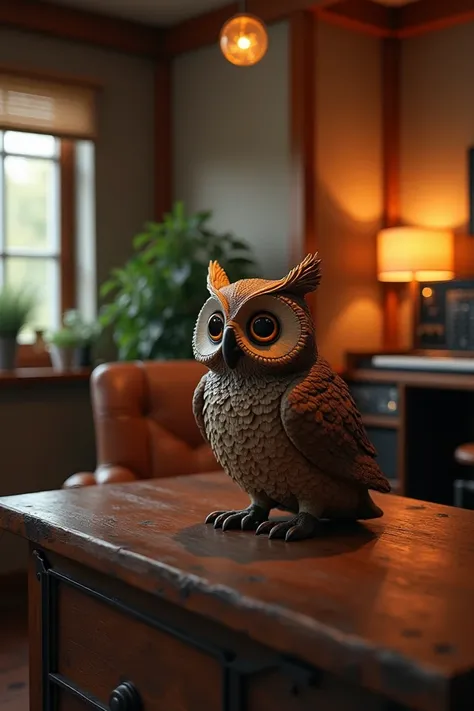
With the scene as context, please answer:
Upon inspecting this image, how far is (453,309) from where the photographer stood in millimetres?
3916

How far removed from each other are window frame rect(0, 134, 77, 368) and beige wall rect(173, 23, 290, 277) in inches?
20.4

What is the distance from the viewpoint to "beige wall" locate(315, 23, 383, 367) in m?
3.86

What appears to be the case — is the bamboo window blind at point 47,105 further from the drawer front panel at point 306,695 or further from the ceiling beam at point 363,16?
the drawer front panel at point 306,695

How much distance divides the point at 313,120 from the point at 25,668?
2.40 metres

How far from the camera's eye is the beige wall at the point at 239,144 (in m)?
3.87

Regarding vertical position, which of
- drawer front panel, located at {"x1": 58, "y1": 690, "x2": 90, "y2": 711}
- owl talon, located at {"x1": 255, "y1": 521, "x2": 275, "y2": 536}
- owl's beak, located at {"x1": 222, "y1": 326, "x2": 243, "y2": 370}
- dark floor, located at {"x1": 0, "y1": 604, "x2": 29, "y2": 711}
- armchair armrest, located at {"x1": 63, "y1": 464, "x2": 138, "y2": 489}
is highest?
owl's beak, located at {"x1": 222, "y1": 326, "x2": 243, "y2": 370}

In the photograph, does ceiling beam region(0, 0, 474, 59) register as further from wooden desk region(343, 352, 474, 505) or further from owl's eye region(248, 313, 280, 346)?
owl's eye region(248, 313, 280, 346)

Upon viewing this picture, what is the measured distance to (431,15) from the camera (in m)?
4.00

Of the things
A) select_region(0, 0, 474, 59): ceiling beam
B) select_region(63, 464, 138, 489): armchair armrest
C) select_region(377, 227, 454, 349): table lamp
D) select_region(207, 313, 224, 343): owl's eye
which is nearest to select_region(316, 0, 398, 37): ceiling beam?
select_region(0, 0, 474, 59): ceiling beam

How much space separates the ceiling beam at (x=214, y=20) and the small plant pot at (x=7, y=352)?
1622mm

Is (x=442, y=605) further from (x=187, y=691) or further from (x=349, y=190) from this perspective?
→ (x=349, y=190)

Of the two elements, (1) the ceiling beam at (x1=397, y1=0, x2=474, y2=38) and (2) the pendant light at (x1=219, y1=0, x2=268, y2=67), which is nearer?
(2) the pendant light at (x1=219, y1=0, x2=268, y2=67)

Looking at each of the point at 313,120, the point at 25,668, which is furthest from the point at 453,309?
the point at 25,668

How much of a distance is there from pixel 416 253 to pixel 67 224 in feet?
5.42
